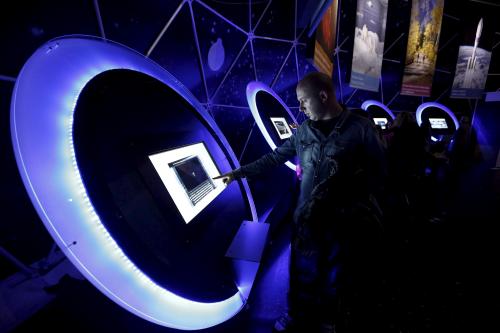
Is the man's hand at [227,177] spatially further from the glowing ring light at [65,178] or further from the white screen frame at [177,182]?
the glowing ring light at [65,178]

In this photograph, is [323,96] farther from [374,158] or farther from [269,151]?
[269,151]

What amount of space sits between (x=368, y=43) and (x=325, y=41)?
4.93 ft

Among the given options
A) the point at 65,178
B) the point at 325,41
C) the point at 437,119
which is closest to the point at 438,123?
the point at 437,119

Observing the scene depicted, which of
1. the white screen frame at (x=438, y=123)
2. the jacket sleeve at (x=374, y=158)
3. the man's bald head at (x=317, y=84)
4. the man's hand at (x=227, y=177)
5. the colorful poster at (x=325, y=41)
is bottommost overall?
the white screen frame at (x=438, y=123)

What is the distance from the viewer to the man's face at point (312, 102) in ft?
5.16

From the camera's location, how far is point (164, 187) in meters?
1.04

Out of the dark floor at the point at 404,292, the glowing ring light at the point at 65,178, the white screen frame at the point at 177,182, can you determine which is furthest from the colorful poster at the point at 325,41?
the glowing ring light at the point at 65,178

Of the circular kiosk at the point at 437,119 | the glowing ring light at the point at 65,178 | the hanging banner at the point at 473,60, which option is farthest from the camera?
the circular kiosk at the point at 437,119

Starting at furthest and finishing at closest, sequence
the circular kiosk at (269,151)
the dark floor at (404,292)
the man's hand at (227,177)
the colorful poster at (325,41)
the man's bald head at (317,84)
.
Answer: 1. the colorful poster at (325,41)
2. the circular kiosk at (269,151)
3. the man's hand at (227,177)
4. the man's bald head at (317,84)
5. the dark floor at (404,292)

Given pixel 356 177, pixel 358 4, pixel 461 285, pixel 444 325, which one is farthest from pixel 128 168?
pixel 358 4

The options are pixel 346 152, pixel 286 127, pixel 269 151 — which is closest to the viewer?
pixel 346 152

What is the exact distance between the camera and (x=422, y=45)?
21.0 feet

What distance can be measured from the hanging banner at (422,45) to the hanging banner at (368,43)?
1.39 meters

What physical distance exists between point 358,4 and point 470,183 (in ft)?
15.6
